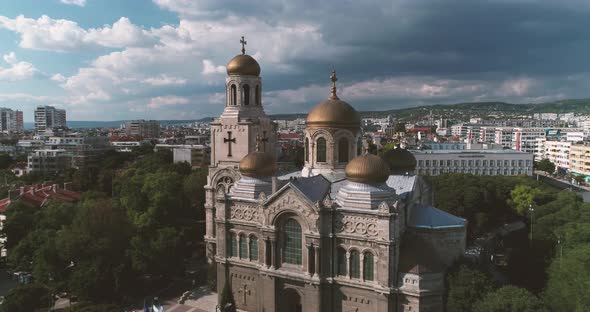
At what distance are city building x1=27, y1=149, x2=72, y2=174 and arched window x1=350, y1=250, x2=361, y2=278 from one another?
79333 millimetres

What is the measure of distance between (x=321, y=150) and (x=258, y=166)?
5358mm

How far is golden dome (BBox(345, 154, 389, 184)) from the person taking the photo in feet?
80.8

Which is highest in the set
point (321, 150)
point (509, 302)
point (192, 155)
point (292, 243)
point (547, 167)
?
point (321, 150)

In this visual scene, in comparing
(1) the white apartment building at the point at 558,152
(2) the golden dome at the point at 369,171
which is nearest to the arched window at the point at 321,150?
(2) the golden dome at the point at 369,171

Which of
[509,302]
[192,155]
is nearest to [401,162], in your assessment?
[509,302]

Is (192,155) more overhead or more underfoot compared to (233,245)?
more overhead

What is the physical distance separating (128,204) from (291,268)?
24820 mm

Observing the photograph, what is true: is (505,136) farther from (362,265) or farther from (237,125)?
(362,265)

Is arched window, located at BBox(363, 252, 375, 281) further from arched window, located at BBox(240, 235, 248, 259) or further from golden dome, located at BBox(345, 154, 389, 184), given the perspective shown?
arched window, located at BBox(240, 235, 248, 259)

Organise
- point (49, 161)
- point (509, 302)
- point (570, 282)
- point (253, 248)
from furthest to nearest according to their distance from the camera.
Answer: point (49, 161)
point (253, 248)
point (570, 282)
point (509, 302)

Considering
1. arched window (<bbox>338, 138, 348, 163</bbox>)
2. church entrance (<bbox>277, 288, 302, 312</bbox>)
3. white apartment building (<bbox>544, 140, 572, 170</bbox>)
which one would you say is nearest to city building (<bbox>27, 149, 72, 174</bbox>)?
arched window (<bbox>338, 138, 348, 163</bbox>)

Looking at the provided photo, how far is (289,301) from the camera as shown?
89.1ft

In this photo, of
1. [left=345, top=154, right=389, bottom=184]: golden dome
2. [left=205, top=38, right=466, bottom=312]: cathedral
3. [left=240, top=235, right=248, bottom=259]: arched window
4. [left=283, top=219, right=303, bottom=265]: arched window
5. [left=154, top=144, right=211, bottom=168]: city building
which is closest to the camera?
[left=205, top=38, right=466, bottom=312]: cathedral

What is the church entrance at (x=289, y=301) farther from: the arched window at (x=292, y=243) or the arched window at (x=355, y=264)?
the arched window at (x=355, y=264)
